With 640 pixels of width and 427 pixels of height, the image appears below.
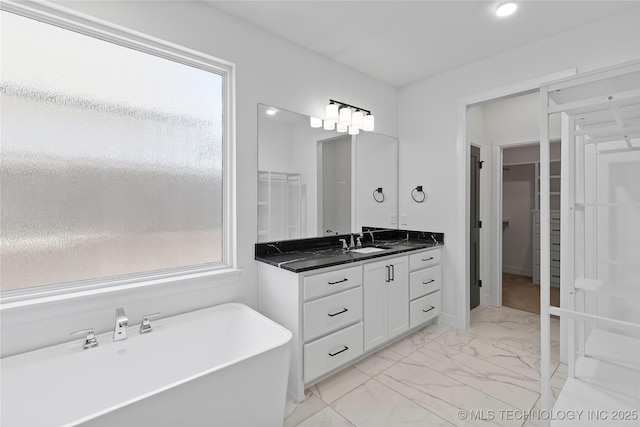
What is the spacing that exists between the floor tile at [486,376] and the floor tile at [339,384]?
0.54 m

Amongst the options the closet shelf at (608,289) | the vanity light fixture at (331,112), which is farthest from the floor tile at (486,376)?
the vanity light fixture at (331,112)

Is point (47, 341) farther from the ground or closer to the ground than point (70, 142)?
closer to the ground

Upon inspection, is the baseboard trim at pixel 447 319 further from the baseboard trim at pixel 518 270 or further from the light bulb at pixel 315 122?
the baseboard trim at pixel 518 270

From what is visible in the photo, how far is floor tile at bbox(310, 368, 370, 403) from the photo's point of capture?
79.4 inches

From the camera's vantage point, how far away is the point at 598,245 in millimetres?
2299

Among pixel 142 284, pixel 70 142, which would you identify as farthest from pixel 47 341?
pixel 70 142

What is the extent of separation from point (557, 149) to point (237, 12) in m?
4.73

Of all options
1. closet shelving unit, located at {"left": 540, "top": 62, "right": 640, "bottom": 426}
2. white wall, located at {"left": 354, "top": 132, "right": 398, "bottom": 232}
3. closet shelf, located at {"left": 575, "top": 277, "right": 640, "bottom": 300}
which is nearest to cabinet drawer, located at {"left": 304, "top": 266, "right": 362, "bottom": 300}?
white wall, located at {"left": 354, "top": 132, "right": 398, "bottom": 232}

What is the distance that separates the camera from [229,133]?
2271mm

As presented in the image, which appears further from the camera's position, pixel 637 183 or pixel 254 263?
pixel 254 263

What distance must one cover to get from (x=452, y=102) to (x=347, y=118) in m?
1.15

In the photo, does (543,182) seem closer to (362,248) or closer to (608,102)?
(608,102)

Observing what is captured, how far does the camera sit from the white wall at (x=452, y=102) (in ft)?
7.38

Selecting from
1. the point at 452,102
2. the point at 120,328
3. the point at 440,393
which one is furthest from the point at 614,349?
the point at 120,328
